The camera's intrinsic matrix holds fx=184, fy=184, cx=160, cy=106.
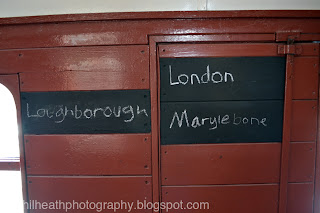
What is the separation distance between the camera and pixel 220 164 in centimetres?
175

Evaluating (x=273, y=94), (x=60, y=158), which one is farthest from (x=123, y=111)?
(x=273, y=94)

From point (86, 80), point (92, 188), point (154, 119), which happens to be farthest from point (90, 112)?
point (92, 188)

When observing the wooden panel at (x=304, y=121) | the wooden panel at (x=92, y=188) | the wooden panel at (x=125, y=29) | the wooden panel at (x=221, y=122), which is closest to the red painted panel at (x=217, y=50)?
the wooden panel at (x=125, y=29)

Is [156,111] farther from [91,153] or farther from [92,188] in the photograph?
[92,188]

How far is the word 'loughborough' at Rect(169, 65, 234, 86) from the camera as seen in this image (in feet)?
5.53

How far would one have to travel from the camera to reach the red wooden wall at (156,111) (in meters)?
1.63

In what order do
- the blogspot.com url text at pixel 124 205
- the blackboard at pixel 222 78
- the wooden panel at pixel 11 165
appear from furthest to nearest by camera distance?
Answer: the wooden panel at pixel 11 165 < the blogspot.com url text at pixel 124 205 < the blackboard at pixel 222 78

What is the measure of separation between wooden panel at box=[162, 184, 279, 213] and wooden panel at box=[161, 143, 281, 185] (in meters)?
0.06

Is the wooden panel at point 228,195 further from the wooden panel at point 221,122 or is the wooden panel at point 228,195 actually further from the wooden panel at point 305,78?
the wooden panel at point 305,78

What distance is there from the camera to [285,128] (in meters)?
1.71

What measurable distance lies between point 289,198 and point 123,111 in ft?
5.98

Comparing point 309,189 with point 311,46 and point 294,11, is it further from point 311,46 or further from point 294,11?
A: point 294,11

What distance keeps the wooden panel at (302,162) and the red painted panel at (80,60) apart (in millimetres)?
1606

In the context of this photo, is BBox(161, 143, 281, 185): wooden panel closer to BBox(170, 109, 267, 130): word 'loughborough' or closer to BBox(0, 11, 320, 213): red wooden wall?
BBox(0, 11, 320, 213): red wooden wall
